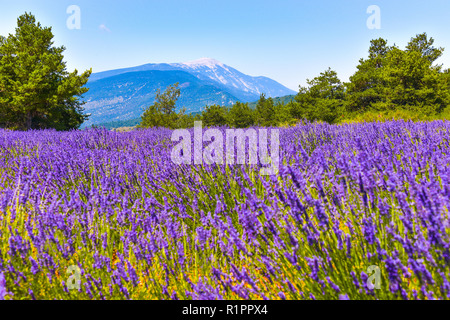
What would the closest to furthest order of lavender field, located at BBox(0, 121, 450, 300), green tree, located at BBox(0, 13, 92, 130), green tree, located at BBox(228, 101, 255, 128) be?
lavender field, located at BBox(0, 121, 450, 300) → green tree, located at BBox(0, 13, 92, 130) → green tree, located at BBox(228, 101, 255, 128)

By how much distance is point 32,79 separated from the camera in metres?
15.4

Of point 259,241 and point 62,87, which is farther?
point 62,87

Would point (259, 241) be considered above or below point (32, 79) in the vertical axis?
below

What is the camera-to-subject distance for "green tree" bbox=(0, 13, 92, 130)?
15.9 metres

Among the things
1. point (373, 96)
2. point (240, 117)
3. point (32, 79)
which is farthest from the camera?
point (240, 117)

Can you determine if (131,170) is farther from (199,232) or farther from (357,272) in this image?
(357,272)

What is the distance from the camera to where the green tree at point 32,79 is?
1588 cm

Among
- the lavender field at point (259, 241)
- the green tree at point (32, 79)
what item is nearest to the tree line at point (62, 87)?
the green tree at point (32, 79)

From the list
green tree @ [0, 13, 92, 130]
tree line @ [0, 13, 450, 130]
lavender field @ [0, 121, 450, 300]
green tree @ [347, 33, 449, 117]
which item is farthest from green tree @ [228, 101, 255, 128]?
lavender field @ [0, 121, 450, 300]

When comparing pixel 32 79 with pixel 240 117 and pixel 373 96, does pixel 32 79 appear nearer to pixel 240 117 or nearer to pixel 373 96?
pixel 240 117

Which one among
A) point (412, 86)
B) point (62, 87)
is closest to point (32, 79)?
point (62, 87)

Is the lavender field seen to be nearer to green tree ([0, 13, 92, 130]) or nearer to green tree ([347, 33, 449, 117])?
green tree ([347, 33, 449, 117])
